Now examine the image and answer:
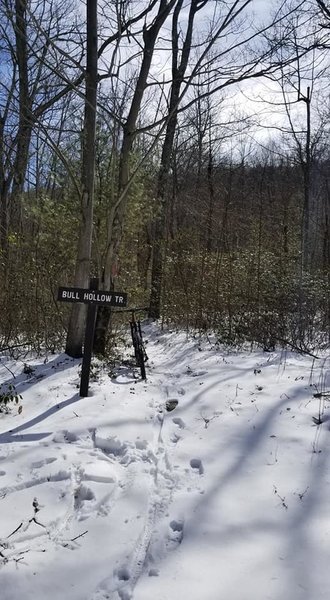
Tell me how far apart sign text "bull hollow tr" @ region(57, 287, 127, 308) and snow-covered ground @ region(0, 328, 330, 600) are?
1.18m

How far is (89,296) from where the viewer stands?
18.3ft

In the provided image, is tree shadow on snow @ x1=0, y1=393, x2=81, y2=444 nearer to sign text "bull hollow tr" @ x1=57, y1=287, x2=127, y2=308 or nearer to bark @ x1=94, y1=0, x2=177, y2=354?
sign text "bull hollow tr" @ x1=57, y1=287, x2=127, y2=308

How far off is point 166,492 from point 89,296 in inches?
108

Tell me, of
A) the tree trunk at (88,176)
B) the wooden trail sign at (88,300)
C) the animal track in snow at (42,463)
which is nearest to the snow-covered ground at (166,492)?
the animal track in snow at (42,463)

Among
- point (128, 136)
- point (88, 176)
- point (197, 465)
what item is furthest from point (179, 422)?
point (128, 136)

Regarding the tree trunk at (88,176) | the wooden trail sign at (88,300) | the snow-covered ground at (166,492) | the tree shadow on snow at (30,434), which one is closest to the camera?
the snow-covered ground at (166,492)

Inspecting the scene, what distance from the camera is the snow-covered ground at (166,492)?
2.50 meters

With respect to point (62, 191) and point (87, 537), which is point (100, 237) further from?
point (87, 537)

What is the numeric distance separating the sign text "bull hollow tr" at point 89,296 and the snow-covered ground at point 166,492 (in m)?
1.18

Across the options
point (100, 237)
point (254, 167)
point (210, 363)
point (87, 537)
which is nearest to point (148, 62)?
point (100, 237)

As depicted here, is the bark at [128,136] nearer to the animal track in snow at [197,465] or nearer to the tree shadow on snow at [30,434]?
the tree shadow on snow at [30,434]

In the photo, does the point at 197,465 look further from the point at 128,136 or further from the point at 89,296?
the point at 128,136

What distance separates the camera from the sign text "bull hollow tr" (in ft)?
18.3

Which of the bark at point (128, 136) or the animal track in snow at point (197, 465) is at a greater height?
the bark at point (128, 136)
